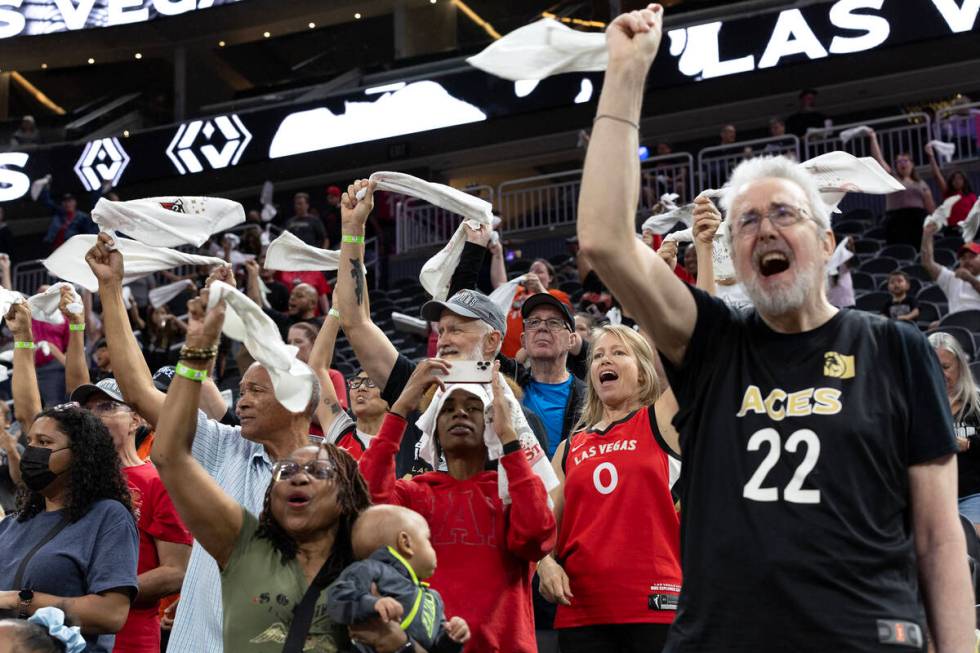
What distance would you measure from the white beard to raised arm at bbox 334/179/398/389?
2126mm

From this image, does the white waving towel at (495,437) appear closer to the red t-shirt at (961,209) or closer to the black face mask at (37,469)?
the black face mask at (37,469)

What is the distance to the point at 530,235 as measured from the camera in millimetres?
16906

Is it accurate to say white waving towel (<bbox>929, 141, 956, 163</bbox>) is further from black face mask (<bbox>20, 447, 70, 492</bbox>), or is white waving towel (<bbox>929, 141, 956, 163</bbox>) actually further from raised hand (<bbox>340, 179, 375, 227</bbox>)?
black face mask (<bbox>20, 447, 70, 492</bbox>)

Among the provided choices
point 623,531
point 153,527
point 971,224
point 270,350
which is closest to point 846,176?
point 623,531

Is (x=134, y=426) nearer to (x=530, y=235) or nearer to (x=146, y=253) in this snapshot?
(x=146, y=253)

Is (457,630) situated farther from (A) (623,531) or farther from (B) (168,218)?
(B) (168,218)

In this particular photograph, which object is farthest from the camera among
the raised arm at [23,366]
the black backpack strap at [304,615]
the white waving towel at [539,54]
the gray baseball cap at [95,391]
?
the raised arm at [23,366]

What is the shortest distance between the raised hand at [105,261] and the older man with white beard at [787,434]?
197 cm

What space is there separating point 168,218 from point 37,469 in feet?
3.30

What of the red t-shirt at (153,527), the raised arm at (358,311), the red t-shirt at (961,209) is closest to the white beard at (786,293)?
the raised arm at (358,311)

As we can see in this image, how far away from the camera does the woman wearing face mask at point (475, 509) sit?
11.5 ft

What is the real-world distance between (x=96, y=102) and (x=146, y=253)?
2114 cm

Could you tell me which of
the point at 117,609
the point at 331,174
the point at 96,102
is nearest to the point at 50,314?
the point at 117,609

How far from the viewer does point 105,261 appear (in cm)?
384
